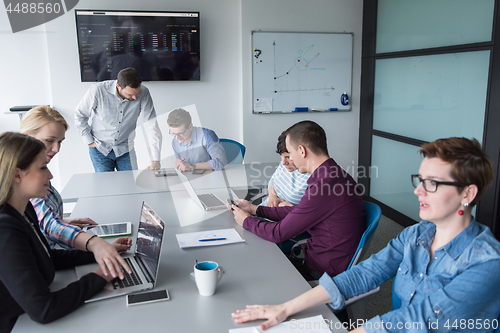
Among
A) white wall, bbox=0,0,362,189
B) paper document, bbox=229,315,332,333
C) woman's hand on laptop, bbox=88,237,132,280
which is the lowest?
paper document, bbox=229,315,332,333

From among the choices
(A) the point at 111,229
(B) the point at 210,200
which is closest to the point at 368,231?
(B) the point at 210,200

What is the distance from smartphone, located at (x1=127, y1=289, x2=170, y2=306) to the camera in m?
1.33

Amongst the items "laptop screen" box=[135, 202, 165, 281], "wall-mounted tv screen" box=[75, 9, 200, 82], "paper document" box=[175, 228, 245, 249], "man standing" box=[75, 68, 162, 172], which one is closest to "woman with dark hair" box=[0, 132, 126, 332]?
"laptop screen" box=[135, 202, 165, 281]

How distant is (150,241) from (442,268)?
104cm

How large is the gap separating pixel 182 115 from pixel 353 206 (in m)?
2.03

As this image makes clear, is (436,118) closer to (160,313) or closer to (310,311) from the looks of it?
(310,311)

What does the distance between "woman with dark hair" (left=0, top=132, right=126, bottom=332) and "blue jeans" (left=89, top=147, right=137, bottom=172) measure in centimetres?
243

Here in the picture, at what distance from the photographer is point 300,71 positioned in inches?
184

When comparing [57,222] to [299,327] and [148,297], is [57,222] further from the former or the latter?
[299,327]

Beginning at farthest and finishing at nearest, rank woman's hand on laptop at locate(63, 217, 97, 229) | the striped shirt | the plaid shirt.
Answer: the striped shirt
woman's hand on laptop at locate(63, 217, 97, 229)
the plaid shirt

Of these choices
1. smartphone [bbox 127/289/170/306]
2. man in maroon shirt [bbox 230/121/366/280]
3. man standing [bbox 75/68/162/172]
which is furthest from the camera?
man standing [bbox 75/68/162/172]

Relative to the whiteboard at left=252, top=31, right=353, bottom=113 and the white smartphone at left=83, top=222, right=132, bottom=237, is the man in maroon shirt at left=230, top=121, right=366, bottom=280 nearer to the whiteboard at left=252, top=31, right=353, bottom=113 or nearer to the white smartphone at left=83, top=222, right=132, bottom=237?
the white smartphone at left=83, top=222, right=132, bottom=237

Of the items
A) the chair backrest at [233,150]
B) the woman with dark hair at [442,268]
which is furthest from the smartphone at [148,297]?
the chair backrest at [233,150]

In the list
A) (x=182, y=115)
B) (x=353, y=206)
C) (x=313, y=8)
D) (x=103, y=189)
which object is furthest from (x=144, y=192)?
(x=313, y=8)
